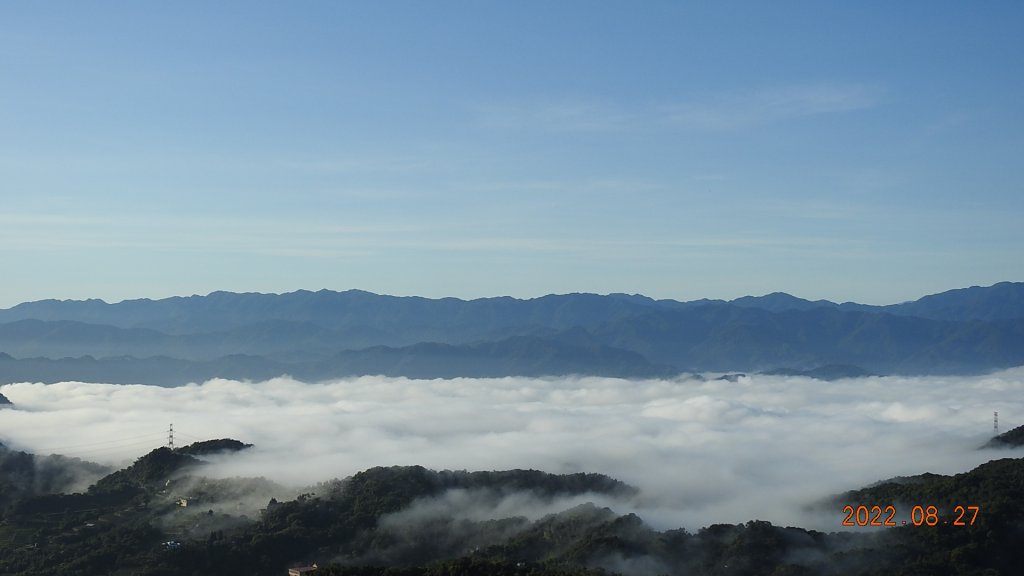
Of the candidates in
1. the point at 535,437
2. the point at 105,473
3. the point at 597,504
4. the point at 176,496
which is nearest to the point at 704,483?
the point at 597,504

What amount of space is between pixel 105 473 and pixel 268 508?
38.8m

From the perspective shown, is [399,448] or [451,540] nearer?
[451,540]

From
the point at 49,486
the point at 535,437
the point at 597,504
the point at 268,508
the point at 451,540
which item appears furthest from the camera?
the point at 535,437

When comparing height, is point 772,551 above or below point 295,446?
below

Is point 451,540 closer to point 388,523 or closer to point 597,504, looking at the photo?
point 388,523

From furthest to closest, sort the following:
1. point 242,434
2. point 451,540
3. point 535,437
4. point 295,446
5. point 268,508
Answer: point 535,437
point 242,434
point 295,446
point 268,508
point 451,540

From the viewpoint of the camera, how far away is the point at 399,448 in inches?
6068
